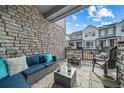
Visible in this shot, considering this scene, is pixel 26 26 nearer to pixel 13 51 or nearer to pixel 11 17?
pixel 11 17

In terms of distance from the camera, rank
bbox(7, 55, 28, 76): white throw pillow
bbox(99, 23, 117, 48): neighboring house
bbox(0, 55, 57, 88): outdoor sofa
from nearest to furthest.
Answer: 1. bbox(0, 55, 57, 88): outdoor sofa
2. bbox(7, 55, 28, 76): white throw pillow
3. bbox(99, 23, 117, 48): neighboring house

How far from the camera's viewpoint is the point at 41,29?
400 centimetres

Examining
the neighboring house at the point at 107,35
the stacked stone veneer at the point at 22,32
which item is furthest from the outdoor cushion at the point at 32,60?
the neighboring house at the point at 107,35

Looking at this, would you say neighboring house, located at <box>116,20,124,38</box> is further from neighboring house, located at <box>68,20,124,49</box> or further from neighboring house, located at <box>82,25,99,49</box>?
neighboring house, located at <box>82,25,99,49</box>

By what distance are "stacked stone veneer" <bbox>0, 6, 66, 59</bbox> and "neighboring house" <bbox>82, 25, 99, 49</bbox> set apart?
9948mm

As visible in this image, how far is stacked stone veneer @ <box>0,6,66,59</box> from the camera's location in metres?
2.33

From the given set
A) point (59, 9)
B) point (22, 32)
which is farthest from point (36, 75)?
point (59, 9)

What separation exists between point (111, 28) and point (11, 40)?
1227 cm

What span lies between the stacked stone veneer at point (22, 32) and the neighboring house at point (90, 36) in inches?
392

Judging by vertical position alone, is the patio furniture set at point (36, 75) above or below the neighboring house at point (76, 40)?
below

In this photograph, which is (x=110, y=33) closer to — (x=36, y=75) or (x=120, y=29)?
(x=120, y=29)

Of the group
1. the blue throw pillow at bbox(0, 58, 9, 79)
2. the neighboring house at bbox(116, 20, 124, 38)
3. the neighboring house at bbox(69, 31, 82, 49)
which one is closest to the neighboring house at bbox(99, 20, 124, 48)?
the neighboring house at bbox(116, 20, 124, 38)

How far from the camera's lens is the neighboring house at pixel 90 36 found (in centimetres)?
1261

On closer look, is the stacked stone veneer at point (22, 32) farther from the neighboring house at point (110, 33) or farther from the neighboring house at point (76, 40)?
the neighboring house at point (76, 40)
